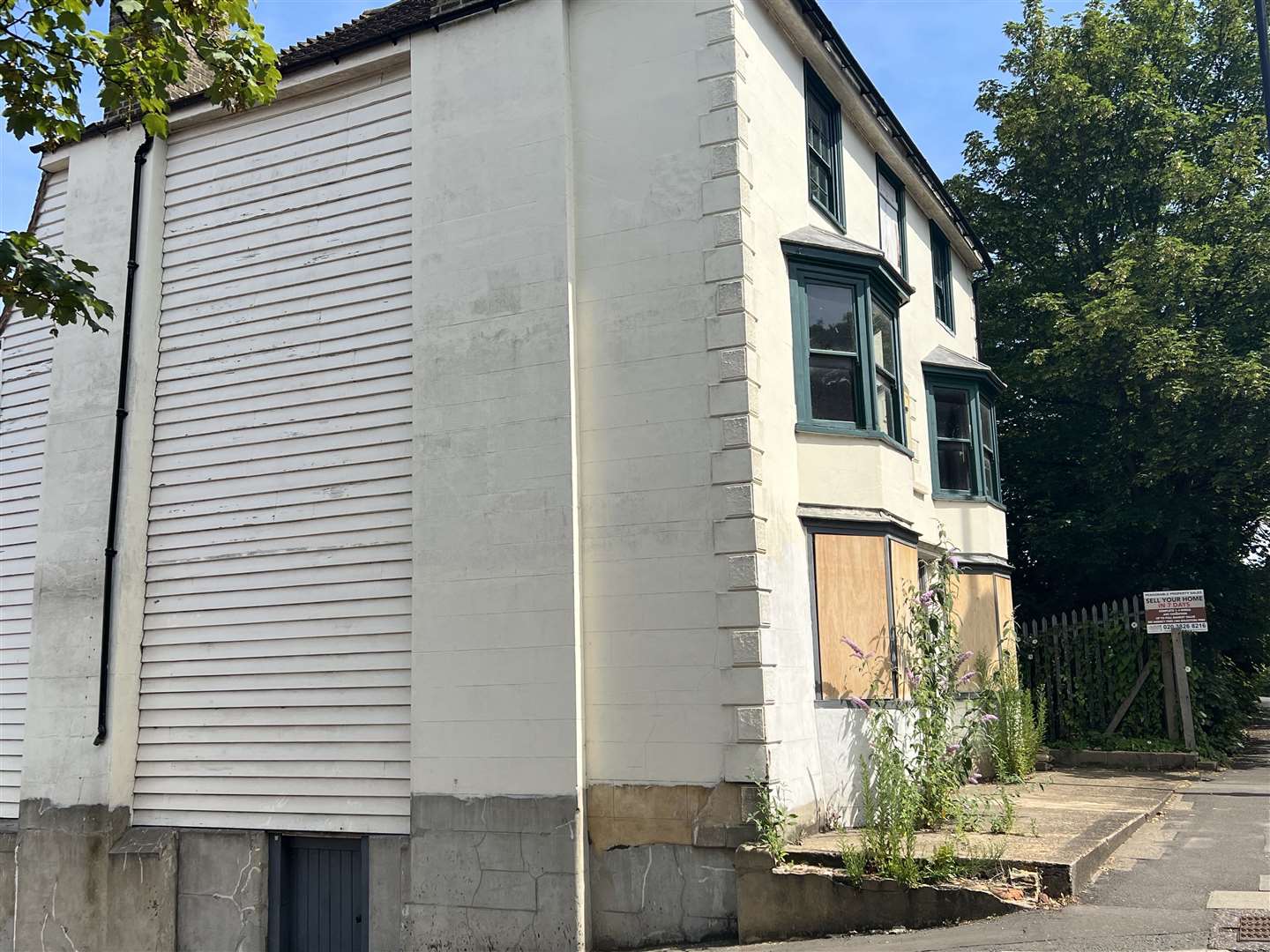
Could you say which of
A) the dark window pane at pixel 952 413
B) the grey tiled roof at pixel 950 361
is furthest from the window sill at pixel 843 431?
the dark window pane at pixel 952 413

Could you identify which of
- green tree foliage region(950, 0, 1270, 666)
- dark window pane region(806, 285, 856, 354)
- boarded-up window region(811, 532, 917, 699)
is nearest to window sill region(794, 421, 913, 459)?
dark window pane region(806, 285, 856, 354)

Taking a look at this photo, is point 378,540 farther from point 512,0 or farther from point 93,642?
point 512,0

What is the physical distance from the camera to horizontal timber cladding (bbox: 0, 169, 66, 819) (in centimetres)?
1284

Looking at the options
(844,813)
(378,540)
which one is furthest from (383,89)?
(844,813)

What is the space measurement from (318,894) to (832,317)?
7.71m

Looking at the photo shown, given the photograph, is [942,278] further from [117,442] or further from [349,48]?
[117,442]

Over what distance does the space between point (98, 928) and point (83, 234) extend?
7.74 meters

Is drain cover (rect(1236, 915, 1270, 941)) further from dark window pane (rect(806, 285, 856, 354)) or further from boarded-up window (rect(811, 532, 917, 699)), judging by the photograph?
dark window pane (rect(806, 285, 856, 354))

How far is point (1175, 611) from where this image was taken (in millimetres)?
16562

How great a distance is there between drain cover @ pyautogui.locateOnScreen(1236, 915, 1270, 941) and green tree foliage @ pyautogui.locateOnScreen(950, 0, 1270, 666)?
1275 centimetres

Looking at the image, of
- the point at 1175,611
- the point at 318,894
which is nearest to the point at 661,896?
the point at 318,894

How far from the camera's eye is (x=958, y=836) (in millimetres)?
9359

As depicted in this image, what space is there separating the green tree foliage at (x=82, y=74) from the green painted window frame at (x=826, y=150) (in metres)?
5.85

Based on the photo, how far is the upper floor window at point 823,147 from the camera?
1262 centimetres
